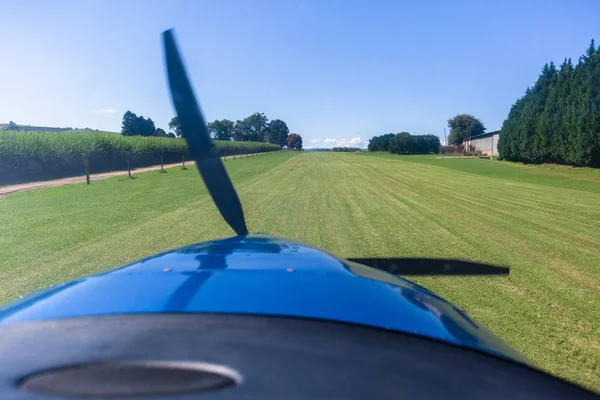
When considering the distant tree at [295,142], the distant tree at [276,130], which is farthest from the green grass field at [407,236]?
the distant tree at [295,142]

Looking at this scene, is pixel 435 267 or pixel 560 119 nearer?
pixel 435 267

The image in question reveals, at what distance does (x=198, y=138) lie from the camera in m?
2.23

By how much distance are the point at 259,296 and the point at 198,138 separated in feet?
4.21

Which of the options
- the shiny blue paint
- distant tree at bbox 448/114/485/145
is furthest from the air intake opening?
distant tree at bbox 448/114/485/145

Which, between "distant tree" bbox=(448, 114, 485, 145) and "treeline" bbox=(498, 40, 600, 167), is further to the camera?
"distant tree" bbox=(448, 114, 485, 145)

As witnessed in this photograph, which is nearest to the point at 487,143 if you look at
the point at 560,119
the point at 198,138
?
the point at 560,119

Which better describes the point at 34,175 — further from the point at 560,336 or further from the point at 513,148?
the point at 513,148

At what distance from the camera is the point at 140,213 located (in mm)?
10602

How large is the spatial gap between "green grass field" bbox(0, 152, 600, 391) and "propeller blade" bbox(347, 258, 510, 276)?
1.26 m

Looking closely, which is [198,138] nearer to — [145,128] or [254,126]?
[254,126]

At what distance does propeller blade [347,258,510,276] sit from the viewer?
2.42 metres

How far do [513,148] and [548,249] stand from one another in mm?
41865

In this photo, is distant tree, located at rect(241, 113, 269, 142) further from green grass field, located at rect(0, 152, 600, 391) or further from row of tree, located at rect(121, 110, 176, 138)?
green grass field, located at rect(0, 152, 600, 391)

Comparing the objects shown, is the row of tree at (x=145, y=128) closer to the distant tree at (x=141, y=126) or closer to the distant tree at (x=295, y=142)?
the distant tree at (x=141, y=126)
